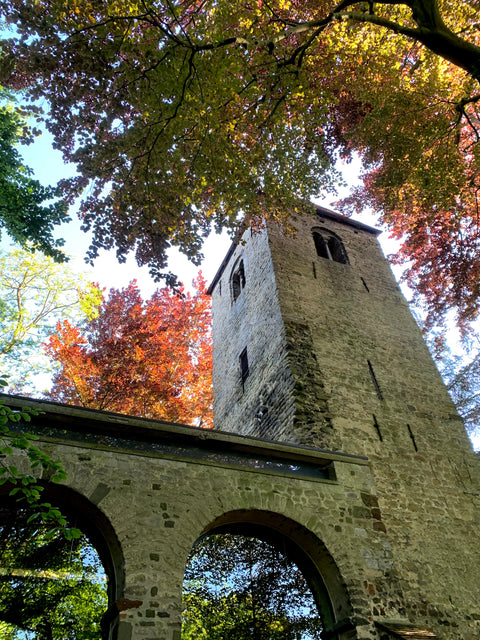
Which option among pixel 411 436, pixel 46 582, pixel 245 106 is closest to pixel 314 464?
pixel 46 582

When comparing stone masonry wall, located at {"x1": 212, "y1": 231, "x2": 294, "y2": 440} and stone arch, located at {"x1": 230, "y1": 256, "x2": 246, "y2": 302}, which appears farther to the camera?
stone arch, located at {"x1": 230, "y1": 256, "x2": 246, "y2": 302}

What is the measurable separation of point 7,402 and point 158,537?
223 centimetres

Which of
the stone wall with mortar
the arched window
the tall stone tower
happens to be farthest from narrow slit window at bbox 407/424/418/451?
the arched window

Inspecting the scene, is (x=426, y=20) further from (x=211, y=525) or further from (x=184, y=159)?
(x=211, y=525)

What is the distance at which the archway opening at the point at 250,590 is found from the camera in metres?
5.20

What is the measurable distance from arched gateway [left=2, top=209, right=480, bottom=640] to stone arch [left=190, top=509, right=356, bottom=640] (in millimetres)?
22

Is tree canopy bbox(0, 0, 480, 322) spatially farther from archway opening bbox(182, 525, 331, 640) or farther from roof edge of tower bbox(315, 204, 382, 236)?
archway opening bbox(182, 525, 331, 640)

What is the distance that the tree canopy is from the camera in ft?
19.4

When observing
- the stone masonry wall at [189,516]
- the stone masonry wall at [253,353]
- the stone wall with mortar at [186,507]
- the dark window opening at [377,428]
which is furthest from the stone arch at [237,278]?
the stone masonry wall at [189,516]

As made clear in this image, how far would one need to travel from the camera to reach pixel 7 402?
15.3 feet

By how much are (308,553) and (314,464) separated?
3.84 feet

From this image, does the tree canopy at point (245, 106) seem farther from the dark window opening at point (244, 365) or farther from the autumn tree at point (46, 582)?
the autumn tree at point (46, 582)

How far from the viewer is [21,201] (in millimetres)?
8742

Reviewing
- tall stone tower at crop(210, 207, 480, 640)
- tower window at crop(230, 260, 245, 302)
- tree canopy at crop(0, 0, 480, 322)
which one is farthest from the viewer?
tower window at crop(230, 260, 245, 302)
